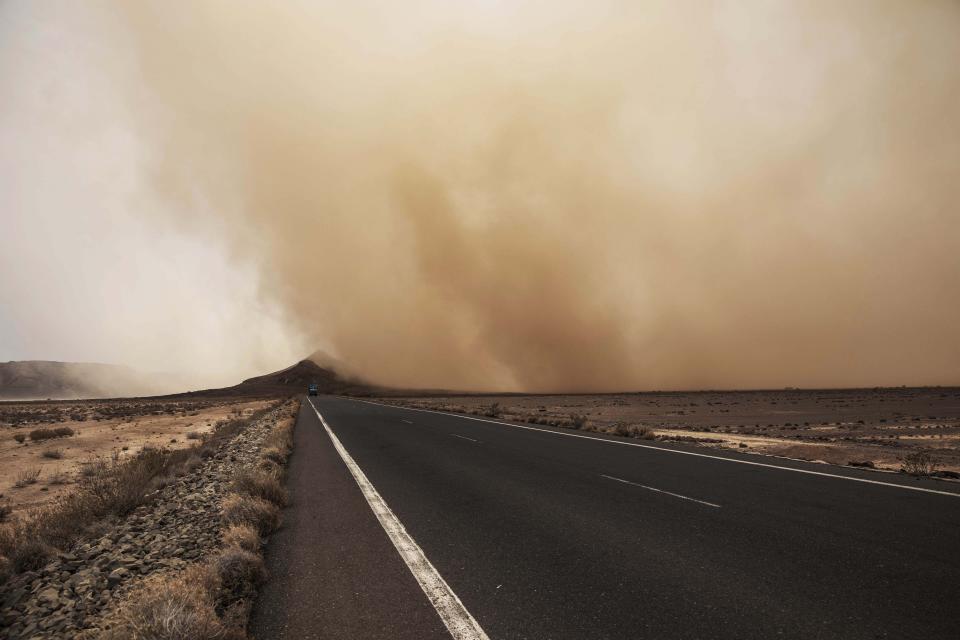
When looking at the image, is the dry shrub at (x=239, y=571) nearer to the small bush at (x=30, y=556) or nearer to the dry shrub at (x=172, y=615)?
the dry shrub at (x=172, y=615)

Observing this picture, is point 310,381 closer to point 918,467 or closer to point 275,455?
point 275,455

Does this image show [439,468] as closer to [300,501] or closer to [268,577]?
[300,501]

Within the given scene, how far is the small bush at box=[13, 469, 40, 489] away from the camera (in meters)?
15.0

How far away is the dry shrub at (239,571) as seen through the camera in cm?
470

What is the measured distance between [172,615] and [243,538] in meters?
2.39

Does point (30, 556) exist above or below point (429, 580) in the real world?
below

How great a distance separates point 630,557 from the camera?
520 centimetres

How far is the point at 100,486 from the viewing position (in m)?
9.22

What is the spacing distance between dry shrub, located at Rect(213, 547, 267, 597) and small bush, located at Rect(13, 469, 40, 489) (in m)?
15.5

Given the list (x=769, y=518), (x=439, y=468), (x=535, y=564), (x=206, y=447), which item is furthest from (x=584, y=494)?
(x=206, y=447)

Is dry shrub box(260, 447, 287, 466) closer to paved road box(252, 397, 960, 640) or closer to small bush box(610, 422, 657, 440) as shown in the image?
paved road box(252, 397, 960, 640)

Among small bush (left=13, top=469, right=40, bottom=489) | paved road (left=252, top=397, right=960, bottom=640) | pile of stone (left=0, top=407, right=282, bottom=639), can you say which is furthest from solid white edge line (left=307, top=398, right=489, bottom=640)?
small bush (left=13, top=469, right=40, bottom=489)

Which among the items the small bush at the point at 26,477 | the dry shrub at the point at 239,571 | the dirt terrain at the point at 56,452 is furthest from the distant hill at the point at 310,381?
the dry shrub at the point at 239,571

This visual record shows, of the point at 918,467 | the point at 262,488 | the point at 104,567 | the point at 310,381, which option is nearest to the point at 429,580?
the point at 104,567
